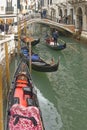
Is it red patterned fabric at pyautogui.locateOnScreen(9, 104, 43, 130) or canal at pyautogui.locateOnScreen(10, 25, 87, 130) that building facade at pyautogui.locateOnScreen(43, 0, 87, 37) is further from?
red patterned fabric at pyautogui.locateOnScreen(9, 104, 43, 130)

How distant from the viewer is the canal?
666cm

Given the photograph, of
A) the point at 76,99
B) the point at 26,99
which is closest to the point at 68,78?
the point at 76,99

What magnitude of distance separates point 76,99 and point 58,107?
72 cm

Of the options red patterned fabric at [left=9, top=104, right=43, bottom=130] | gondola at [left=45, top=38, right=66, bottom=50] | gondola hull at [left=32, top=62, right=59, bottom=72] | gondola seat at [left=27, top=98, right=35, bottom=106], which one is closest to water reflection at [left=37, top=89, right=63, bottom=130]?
gondola seat at [left=27, top=98, right=35, bottom=106]

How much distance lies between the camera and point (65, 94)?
860cm

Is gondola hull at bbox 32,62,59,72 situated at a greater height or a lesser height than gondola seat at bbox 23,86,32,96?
lesser

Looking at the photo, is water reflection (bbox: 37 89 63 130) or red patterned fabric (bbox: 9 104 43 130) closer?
red patterned fabric (bbox: 9 104 43 130)

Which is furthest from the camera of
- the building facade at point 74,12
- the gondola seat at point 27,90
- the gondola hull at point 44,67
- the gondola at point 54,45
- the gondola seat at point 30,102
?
the building facade at point 74,12

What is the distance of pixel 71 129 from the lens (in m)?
6.32

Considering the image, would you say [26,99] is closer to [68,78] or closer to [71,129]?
[71,129]

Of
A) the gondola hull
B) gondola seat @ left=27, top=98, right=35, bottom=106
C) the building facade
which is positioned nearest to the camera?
gondola seat @ left=27, top=98, right=35, bottom=106

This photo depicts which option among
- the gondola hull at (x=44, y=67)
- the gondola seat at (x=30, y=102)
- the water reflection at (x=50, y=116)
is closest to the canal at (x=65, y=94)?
the water reflection at (x=50, y=116)

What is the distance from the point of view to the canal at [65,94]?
666 centimetres

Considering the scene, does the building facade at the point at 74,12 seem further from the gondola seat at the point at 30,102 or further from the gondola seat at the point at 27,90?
the gondola seat at the point at 30,102
